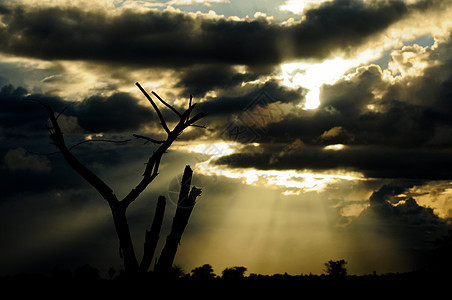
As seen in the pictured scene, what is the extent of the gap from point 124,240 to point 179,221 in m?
2.06

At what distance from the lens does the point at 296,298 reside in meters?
15.6

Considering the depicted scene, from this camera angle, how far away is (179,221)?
1519 centimetres

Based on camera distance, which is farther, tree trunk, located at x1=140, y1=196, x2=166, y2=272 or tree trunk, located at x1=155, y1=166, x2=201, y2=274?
tree trunk, located at x1=140, y1=196, x2=166, y2=272

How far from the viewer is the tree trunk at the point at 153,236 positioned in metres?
15.1

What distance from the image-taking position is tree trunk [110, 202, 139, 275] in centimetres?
Result: 1497

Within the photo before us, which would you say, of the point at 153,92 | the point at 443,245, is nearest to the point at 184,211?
the point at 153,92

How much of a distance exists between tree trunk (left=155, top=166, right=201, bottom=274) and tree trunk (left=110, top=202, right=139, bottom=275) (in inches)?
35.5

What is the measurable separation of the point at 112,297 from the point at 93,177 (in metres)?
4.25

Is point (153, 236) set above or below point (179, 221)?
below

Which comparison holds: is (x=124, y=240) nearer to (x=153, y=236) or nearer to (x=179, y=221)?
(x=153, y=236)

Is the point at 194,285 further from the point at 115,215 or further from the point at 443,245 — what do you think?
the point at 443,245

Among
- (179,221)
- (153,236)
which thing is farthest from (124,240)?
(179,221)

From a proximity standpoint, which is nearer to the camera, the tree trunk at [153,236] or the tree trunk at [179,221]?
the tree trunk at [179,221]

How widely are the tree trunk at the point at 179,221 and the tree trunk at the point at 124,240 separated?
0.90 metres
